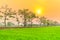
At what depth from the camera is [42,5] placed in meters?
4.86

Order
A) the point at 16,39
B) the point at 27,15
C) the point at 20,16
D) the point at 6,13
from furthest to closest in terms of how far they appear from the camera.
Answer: the point at 27,15 → the point at 20,16 → the point at 6,13 → the point at 16,39

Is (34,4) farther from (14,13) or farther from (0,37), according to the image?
(0,37)

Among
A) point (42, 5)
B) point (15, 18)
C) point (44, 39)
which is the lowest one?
point (44, 39)

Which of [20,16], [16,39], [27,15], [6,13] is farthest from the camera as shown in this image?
[27,15]

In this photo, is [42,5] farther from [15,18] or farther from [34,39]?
[34,39]

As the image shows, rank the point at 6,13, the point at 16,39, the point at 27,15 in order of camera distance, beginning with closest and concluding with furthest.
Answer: the point at 16,39 < the point at 6,13 < the point at 27,15

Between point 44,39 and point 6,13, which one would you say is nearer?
point 44,39

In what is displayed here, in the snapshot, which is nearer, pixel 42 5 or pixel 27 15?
pixel 42 5

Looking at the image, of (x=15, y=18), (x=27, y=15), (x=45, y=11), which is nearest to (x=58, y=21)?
(x=45, y=11)

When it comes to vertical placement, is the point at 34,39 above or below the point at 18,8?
below

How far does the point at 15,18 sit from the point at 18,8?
33cm

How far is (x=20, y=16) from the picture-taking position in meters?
5.14

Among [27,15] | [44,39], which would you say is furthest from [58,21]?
[44,39]

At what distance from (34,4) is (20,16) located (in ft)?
2.20
